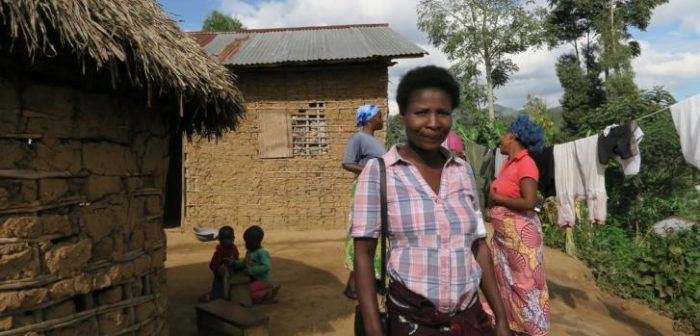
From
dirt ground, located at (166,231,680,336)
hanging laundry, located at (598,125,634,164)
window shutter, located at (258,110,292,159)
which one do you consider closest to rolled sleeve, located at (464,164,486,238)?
dirt ground, located at (166,231,680,336)

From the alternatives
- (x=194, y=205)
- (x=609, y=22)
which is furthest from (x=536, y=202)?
(x=609, y=22)

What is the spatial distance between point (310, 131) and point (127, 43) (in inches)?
240

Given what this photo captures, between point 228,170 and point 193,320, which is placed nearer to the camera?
point 193,320

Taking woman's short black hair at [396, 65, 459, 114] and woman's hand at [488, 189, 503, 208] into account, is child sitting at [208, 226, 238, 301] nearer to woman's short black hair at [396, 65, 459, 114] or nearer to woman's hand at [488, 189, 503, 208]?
woman's hand at [488, 189, 503, 208]

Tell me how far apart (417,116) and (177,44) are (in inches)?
87.6

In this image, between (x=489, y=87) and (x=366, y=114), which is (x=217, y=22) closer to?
(x=489, y=87)

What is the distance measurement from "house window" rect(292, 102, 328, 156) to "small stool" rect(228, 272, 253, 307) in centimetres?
468

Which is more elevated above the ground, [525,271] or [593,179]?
[593,179]

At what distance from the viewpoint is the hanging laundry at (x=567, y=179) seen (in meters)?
5.25

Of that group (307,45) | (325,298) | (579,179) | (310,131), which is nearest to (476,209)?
(325,298)

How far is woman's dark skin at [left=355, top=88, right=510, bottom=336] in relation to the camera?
1.68 m

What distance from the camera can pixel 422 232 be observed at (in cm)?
164

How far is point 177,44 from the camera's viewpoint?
3.32 metres

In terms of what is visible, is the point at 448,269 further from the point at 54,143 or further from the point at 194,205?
the point at 194,205
